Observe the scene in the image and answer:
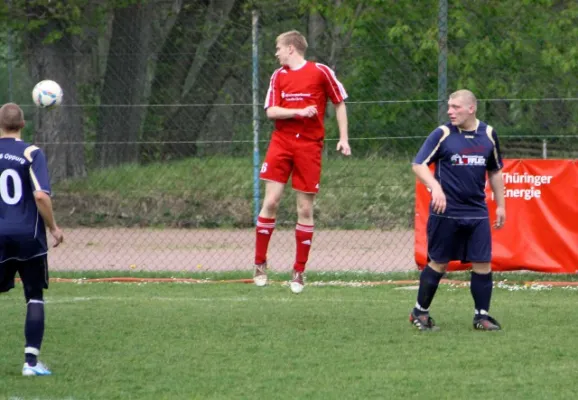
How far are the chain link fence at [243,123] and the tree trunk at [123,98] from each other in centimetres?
2

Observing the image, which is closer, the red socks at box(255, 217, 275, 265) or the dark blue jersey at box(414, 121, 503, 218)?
the dark blue jersey at box(414, 121, 503, 218)

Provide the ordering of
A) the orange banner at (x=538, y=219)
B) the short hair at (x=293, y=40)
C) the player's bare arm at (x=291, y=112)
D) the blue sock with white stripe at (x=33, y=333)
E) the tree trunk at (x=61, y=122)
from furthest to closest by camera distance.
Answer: the tree trunk at (x=61, y=122) → the orange banner at (x=538, y=219) → the short hair at (x=293, y=40) → the player's bare arm at (x=291, y=112) → the blue sock with white stripe at (x=33, y=333)

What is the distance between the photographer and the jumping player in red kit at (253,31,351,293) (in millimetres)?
10000

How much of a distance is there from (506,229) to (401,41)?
3.54 meters

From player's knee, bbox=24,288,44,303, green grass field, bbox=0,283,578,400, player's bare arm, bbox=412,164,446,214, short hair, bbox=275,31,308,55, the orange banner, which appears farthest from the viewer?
the orange banner

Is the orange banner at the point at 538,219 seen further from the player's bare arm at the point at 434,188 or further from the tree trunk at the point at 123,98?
the tree trunk at the point at 123,98

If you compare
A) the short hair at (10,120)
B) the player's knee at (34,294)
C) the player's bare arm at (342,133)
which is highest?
the short hair at (10,120)

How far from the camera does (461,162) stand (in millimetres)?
8844

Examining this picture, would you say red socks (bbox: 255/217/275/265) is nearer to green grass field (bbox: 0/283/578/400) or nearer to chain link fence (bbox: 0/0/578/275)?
green grass field (bbox: 0/283/578/400)

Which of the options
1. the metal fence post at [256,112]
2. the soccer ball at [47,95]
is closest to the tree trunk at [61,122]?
the metal fence post at [256,112]

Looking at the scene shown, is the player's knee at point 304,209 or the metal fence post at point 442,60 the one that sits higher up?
the metal fence post at point 442,60

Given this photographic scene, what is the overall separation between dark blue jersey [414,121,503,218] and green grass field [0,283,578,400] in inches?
37.9

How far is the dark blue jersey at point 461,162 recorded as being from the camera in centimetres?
884

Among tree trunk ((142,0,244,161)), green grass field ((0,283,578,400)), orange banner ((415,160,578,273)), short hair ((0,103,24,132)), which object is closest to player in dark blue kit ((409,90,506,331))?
green grass field ((0,283,578,400))
